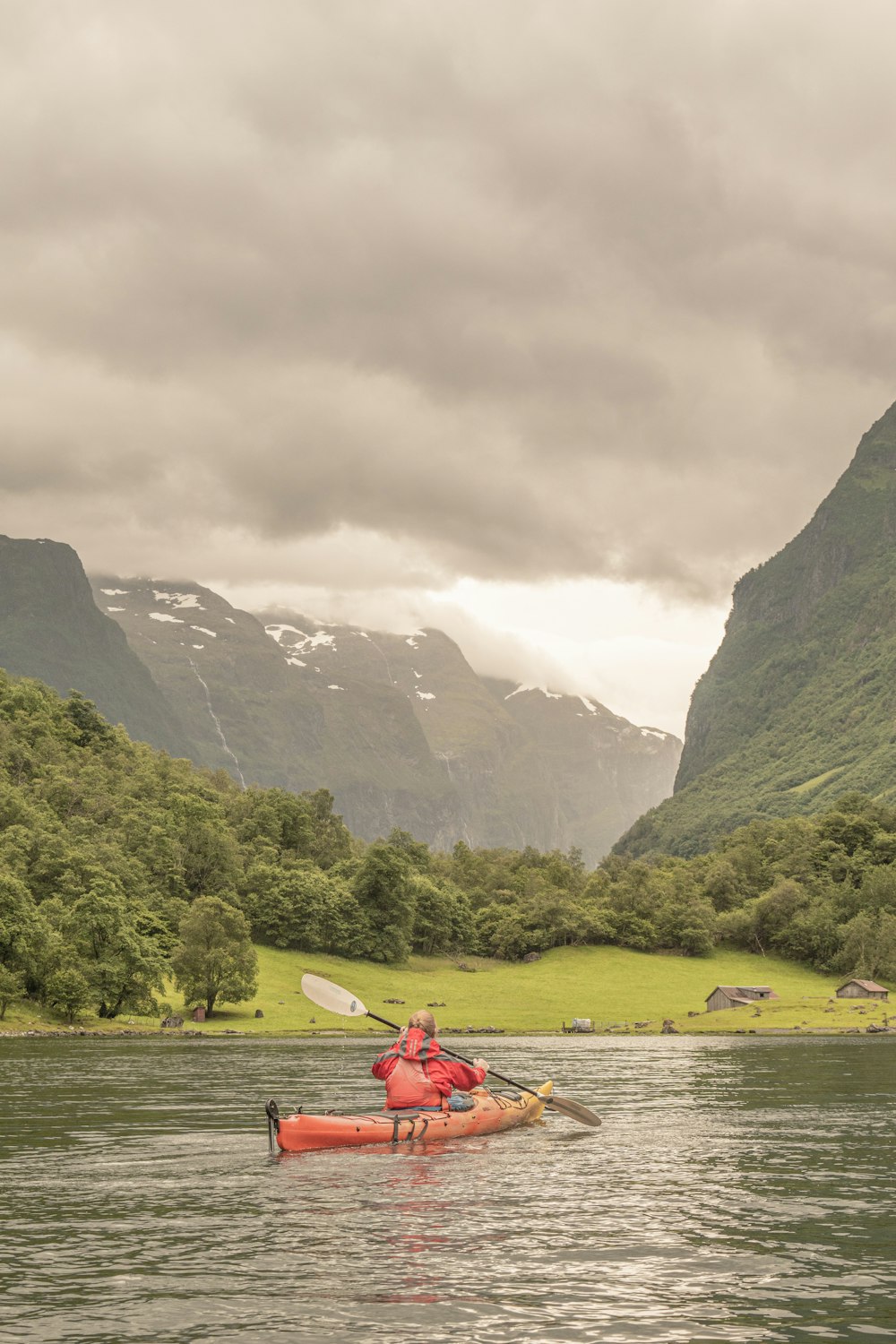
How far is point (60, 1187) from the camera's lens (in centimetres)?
2589

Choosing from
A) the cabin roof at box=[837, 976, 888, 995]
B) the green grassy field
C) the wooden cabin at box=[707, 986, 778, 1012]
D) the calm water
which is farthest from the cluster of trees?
the calm water

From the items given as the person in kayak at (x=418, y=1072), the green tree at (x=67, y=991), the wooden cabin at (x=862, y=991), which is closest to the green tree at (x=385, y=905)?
the wooden cabin at (x=862, y=991)

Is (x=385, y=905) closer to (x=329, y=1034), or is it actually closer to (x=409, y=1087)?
(x=329, y=1034)

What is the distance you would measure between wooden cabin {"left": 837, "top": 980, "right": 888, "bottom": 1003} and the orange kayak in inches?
4477

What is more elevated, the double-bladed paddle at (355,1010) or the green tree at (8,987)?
the double-bladed paddle at (355,1010)

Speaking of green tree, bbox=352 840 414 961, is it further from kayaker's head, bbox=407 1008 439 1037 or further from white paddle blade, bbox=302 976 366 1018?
kayaker's head, bbox=407 1008 439 1037

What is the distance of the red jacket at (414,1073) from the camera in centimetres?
3294

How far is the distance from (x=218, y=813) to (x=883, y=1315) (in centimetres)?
16296

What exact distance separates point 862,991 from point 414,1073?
121598 millimetres

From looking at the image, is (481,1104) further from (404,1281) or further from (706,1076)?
(706,1076)

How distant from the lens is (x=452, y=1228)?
2177cm

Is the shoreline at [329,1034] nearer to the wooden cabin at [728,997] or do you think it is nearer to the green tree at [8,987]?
the green tree at [8,987]

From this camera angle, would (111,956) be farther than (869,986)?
No

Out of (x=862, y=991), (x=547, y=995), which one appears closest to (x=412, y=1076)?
(x=547, y=995)
